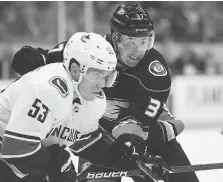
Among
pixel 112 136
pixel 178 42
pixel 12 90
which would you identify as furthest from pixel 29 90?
pixel 178 42

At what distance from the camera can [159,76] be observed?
84.1 inches

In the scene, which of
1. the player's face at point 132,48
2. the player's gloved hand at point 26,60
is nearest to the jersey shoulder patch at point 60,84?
the player's gloved hand at point 26,60

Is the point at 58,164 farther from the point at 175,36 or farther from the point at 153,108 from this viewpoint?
the point at 175,36

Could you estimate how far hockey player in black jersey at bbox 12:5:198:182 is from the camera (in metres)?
2.08

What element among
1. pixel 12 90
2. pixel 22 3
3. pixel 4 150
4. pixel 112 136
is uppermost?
pixel 12 90

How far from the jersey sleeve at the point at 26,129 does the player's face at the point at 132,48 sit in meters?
0.67

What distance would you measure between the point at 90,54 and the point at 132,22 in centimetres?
52

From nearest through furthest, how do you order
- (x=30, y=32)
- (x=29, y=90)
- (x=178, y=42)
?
1. (x=29, y=90)
2. (x=30, y=32)
3. (x=178, y=42)

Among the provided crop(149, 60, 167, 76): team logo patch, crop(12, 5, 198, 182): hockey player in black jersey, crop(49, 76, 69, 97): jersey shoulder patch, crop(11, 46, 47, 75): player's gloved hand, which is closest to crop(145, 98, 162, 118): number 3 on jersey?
crop(12, 5, 198, 182): hockey player in black jersey

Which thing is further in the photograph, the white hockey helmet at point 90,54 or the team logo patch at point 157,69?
the team logo patch at point 157,69

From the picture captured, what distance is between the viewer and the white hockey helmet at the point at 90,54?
1601mm

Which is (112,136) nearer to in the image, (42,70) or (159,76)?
(159,76)

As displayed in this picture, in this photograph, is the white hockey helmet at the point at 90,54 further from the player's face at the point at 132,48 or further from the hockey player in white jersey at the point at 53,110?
the player's face at the point at 132,48

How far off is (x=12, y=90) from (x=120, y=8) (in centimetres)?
78
